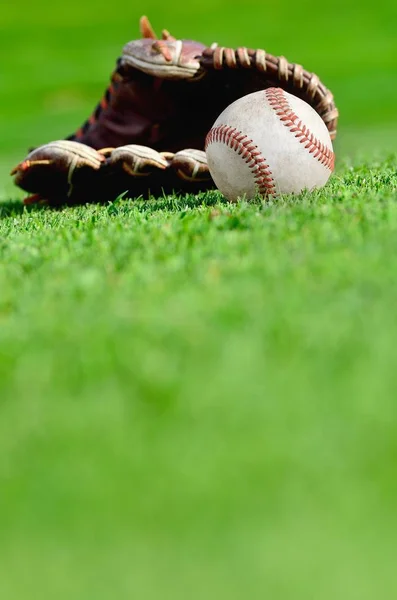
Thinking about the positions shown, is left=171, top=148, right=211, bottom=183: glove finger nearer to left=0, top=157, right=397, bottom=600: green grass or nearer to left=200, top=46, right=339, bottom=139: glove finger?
left=200, top=46, right=339, bottom=139: glove finger

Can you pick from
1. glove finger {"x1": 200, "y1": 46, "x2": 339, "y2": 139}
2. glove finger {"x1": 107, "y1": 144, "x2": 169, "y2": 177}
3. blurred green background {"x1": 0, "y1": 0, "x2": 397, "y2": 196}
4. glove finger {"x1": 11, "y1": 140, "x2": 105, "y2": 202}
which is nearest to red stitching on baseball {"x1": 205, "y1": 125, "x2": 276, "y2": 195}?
glove finger {"x1": 200, "y1": 46, "x2": 339, "y2": 139}

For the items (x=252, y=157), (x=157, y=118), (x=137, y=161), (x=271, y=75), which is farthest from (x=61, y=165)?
(x=252, y=157)

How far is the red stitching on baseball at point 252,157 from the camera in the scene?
3.72m

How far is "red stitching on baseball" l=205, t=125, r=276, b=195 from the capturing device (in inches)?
146

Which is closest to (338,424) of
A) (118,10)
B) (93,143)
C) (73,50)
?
(93,143)

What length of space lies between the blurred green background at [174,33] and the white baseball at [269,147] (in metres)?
6.53

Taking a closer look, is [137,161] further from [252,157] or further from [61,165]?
[252,157]

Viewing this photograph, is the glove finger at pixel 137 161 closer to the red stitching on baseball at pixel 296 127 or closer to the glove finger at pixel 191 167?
the glove finger at pixel 191 167

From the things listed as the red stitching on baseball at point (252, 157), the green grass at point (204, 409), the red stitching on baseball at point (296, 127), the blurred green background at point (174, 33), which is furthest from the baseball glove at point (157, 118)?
the blurred green background at point (174, 33)

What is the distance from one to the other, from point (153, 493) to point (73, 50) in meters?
20.1

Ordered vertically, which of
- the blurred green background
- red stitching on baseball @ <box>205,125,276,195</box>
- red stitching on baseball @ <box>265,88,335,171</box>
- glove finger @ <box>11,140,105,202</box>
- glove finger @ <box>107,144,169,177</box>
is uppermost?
red stitching on baseball @ <box>265,88,335,171</box>

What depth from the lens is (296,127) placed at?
12.3ft

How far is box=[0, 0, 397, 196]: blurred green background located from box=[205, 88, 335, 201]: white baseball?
21.4 feet

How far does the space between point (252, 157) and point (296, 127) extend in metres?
0.24
